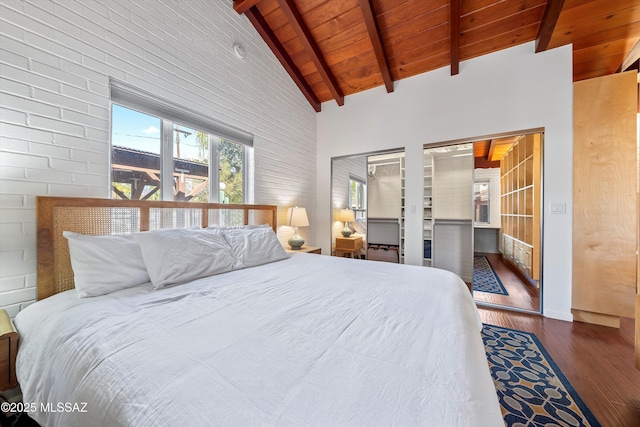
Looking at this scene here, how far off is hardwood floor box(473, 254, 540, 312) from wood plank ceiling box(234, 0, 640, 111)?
2809mm

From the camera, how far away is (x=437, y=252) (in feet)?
11.5

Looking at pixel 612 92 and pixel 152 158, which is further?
pixel 612 92

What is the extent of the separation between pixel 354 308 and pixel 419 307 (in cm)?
33

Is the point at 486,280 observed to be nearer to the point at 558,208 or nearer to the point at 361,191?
the point at 558,208

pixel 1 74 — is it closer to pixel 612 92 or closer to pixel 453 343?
pixel 453 343

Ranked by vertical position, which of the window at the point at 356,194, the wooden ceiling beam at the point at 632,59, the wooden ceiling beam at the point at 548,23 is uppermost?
the wooden ceiling beam at the point at 548,23

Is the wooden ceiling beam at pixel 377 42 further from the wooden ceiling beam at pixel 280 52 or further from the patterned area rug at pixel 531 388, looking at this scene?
the patterned area rug at pixel 531 388

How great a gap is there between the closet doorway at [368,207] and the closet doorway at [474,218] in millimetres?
564

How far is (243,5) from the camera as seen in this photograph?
2.71 meters

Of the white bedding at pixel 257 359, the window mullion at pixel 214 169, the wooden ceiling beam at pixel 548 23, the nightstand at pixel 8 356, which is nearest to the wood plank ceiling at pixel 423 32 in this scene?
the wooden ceiling beam at pixel 548 23

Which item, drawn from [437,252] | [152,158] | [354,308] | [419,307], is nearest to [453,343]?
[419,307]

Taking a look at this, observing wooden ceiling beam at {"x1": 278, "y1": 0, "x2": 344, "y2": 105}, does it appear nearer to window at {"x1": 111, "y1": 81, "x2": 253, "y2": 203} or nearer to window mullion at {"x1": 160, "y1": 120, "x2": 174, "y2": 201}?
window at {"x1": 111, "y1": 81, "x2": 253, "y2": 203}

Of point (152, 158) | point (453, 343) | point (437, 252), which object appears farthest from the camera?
point (437, 252)

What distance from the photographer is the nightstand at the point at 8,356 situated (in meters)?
1.02
